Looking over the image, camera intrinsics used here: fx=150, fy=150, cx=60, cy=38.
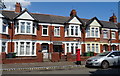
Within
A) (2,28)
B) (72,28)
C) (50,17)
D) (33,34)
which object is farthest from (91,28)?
(2,28)

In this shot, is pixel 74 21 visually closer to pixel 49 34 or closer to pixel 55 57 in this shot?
pixel 49 34

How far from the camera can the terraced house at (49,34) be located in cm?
2161

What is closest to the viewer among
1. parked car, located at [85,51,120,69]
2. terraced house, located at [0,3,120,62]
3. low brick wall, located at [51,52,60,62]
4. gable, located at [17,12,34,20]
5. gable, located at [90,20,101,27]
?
parked car, located at [85,51,120,69]

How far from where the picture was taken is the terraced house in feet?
70.9

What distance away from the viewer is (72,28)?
25.5 metres

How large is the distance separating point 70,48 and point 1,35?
36.6 ft

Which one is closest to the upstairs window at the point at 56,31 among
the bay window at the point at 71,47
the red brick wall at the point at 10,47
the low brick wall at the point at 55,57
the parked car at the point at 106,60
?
the bay window at the point at 71,47

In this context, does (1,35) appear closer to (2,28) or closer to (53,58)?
(2,28)

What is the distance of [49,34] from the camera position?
80.8 feet

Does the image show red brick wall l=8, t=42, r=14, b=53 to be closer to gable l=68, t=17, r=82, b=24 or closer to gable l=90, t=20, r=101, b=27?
gable l=68, t=17, r=82, b=24

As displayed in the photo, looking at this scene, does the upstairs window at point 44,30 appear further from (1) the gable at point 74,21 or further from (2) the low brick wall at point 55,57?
(2) the low brick wall at point 55,57

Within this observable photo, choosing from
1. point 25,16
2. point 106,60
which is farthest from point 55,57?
point 25,16

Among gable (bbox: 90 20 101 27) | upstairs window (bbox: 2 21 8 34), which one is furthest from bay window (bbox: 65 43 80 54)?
upstairs window (bbox: 2 21 8 34)

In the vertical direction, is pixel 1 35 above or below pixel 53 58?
above
